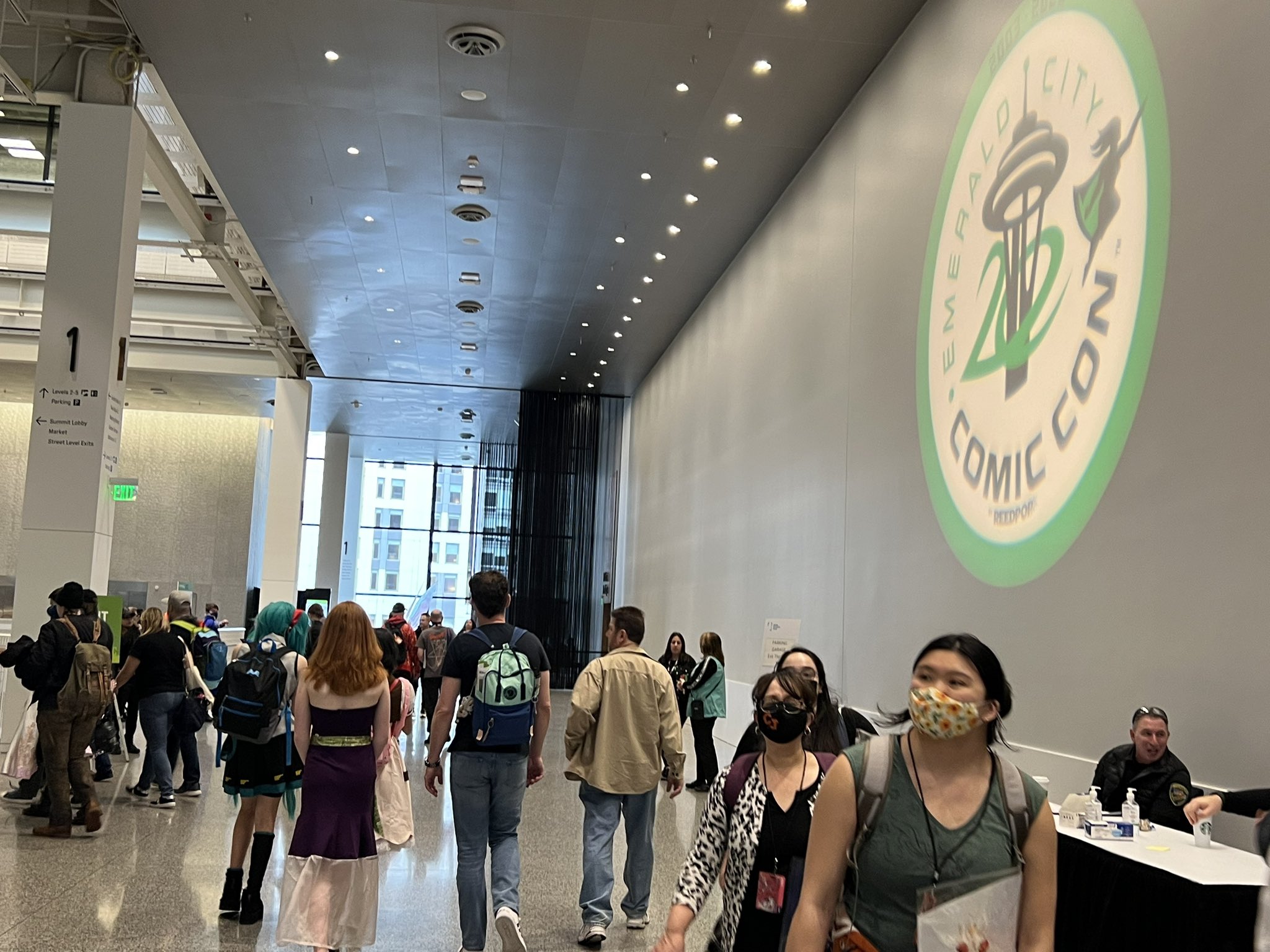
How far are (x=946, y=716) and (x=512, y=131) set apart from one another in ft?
33.4

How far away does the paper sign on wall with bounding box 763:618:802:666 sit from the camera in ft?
35.7

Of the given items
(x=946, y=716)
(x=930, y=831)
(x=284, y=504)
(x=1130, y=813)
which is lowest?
(x=1130, y=813)

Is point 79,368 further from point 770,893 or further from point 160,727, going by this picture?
point 770,893

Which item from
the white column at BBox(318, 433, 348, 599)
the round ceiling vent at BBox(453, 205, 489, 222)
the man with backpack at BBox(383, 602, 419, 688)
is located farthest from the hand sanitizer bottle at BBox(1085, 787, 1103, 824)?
the white column at BBox(318, 433, 348, 599)

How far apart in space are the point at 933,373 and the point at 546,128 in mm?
5193

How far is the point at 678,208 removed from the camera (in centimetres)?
1327

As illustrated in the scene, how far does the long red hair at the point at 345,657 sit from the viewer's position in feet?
15.5

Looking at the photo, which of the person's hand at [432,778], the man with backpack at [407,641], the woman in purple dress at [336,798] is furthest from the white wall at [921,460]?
the man with backpack at [407,641]

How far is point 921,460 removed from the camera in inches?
320

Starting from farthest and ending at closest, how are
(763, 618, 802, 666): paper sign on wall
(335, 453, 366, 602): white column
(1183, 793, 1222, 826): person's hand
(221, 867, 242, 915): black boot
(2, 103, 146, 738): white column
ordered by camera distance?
(335, 453, 366, 602): white column, (763, 618, 802, 666): paper sign on wall, (2, 103, 146, 738): white column, (221, 867, 242, 915): black boot, (1183, 793, 1222, 826): person's hand

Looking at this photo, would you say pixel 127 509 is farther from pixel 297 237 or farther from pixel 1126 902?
pixel 1126 902

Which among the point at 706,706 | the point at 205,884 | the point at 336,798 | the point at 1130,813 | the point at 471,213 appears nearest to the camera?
the point at 1130,813

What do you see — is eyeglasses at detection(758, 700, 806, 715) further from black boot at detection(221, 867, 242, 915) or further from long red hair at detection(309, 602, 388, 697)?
black boot at detection(221, 867, 242, 915)

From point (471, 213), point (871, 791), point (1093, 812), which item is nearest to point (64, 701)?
point (1093, 812)
